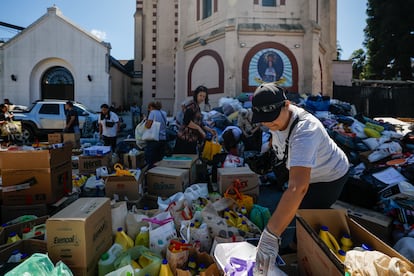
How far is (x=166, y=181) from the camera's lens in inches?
158

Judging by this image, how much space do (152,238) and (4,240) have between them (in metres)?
1.47

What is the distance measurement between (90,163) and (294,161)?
487cm

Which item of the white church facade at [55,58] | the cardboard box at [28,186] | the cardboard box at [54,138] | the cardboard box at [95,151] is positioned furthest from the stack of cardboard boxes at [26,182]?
the white church facade at [55,58]

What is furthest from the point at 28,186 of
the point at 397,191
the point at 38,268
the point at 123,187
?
the point at 397,191

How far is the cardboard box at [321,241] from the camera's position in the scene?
1.58m

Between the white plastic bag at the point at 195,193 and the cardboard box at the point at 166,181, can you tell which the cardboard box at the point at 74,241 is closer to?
the white plastic bag at the point at 195,193

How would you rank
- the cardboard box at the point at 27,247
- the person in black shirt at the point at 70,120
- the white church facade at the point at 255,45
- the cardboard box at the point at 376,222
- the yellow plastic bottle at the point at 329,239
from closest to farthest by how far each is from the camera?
the yellow plastic bottle at the point at 329,239
the cardboard box at the point at 27,247
the cardboard box at the point at 376,222
the person in black shirt at the point at 70,120
the white church facade at the point at 255,45

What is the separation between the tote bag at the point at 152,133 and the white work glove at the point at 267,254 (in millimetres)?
3927

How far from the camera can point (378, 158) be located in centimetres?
601

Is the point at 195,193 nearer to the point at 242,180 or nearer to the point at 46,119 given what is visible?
the point at 242,180

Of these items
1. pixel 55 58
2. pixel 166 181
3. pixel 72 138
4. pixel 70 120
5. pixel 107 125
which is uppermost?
pixel 55 58

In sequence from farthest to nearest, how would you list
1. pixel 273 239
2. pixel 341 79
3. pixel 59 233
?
pixel 341 79 → pixel 59 233 → pixel 273 239

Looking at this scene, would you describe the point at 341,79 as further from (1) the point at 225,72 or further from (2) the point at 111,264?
(2) the point at 111,264

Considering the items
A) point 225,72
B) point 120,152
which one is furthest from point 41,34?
point 120,152
